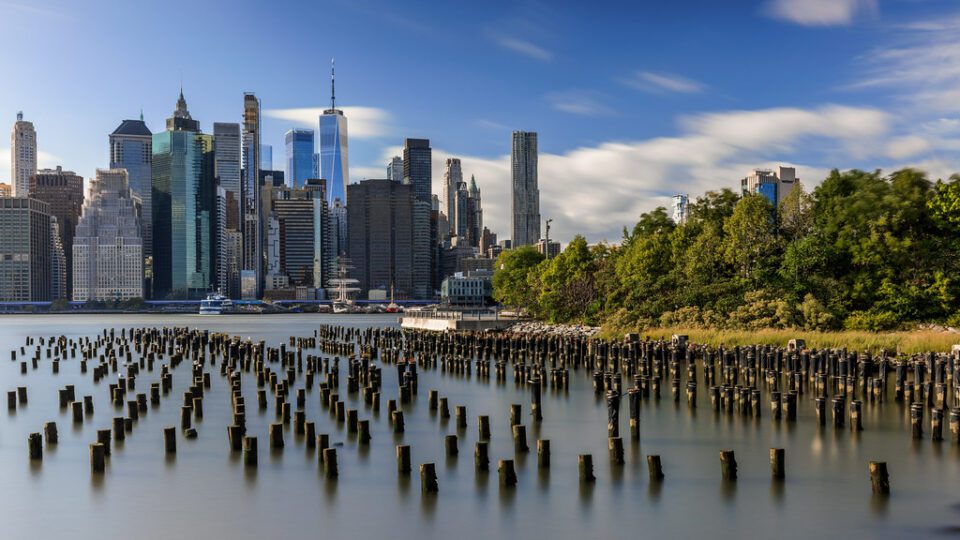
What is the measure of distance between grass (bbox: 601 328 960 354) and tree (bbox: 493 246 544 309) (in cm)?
5908

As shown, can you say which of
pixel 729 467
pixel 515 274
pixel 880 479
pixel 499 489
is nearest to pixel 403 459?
pixel 499 489

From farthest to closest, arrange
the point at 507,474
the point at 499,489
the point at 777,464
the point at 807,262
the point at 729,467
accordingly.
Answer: the point at 807,262
the point at 729,467
the point at 777,464
the point at 507,474
the point at 499,489

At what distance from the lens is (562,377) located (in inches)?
1729

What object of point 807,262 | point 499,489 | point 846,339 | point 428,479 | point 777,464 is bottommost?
point 499,489

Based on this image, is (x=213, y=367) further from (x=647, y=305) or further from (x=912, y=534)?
(x=912, y=534)

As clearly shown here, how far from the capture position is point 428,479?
74.4 feet

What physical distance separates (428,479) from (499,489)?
1842mm

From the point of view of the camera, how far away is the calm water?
20188mm

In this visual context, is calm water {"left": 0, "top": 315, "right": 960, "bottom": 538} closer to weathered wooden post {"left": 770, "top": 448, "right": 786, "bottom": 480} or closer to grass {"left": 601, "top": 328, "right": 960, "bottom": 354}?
weathered wooden post {"left": 770, "top": 448, "right": 786, "bottom": 480}

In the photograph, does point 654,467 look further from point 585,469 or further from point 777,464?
point 777,464

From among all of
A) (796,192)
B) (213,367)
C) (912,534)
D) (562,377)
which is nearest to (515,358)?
(562,377)

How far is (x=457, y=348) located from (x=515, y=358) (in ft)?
43.9

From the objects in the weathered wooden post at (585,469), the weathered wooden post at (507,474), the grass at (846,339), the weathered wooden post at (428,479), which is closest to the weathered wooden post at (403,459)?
the weathered wooden post at (428,479)

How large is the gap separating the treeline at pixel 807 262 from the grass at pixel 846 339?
2.15 m
